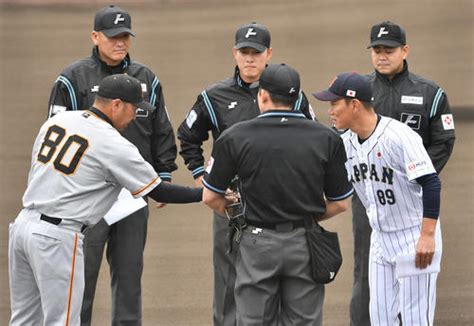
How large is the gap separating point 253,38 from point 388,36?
779 millimetres

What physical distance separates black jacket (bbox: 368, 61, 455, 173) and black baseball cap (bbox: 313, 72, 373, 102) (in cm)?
82

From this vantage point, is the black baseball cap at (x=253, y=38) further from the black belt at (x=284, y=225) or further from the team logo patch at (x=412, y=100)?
the black belt at (x=284, y=225)

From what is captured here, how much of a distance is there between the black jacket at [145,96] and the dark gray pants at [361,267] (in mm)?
1052

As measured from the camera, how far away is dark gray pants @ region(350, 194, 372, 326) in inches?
269

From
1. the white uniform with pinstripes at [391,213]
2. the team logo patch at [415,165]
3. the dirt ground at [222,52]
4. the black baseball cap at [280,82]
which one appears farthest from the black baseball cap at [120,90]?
the dirt ground at [222,52]

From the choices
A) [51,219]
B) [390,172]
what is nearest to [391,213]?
[390,172]

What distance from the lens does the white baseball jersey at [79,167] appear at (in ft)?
18.8

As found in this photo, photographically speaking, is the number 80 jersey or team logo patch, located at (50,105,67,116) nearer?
the number 80 jersey

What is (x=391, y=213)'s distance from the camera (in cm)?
616

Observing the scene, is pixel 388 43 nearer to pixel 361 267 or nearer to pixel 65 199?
pixel 361 267

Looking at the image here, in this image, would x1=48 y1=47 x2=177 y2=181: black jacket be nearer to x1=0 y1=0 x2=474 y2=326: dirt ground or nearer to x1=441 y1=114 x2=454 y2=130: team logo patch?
x1=0 y1=0 x2=474 y2=326: dirt ground

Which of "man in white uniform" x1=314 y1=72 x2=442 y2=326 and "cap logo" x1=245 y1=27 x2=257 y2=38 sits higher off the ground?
"cap logo" x1=245 y1=27 x2=257 y2=38

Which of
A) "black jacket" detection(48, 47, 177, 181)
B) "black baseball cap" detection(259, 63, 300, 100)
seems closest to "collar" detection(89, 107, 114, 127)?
"black jacket" detection(48, 47, 177, 181)

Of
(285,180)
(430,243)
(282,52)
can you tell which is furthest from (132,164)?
(282,52)
